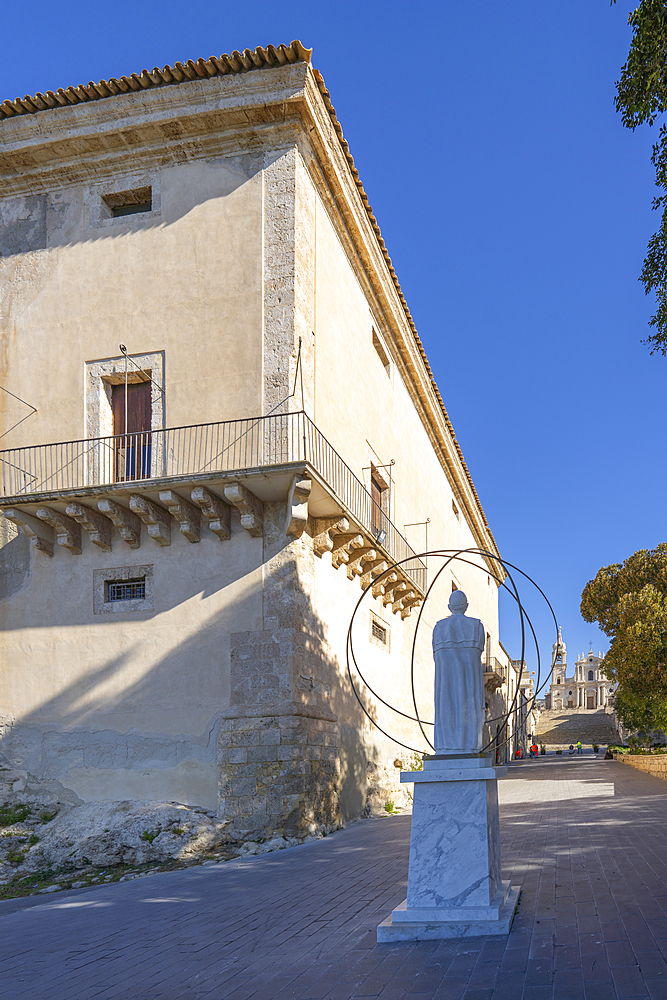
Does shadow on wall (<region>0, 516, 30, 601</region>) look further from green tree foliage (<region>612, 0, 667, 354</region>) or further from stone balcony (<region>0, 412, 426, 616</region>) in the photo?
green tree foliage (<region>612, 0, 667, 354</region>)

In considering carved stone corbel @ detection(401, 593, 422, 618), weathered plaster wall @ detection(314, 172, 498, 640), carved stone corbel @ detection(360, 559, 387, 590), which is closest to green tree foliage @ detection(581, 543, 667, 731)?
weathered plaster wall @ detection(314, 172, 498, 640)

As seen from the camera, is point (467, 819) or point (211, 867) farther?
point (211, 867)

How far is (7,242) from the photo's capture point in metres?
16.4

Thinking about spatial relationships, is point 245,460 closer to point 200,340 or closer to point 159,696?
point 200,340

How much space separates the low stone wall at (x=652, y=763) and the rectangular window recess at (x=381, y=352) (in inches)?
536

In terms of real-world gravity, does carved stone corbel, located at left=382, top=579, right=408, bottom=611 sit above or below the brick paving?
above

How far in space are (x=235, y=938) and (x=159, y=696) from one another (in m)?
7.10

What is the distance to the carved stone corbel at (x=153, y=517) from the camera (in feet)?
45.2

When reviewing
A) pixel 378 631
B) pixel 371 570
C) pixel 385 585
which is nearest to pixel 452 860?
pixel 371 570

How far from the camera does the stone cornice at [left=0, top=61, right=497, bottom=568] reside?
1458cm

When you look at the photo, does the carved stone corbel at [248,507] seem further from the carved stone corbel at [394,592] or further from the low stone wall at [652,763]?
the low stone wall at [652,763]

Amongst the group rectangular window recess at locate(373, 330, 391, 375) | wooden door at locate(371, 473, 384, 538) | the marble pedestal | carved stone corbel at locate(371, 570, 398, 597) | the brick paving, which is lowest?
the brick paving

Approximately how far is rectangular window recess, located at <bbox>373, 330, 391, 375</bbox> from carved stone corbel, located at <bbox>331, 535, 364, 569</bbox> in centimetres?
674

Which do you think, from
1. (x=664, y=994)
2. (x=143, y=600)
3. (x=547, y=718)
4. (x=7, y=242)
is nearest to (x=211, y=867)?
(x=143, y=600)
